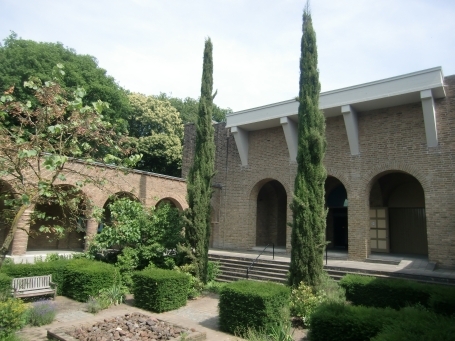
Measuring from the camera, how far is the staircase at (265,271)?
35.8 ft

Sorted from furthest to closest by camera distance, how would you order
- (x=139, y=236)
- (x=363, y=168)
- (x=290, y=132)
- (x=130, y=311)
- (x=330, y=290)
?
(x=290, y=132) → (x=363, y=168) → (x=139, y=236) → (x=130, y=311) → (x=330, y=290)

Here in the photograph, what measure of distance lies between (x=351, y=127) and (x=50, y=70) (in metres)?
18.1

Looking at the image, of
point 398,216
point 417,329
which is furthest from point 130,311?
point 398,216

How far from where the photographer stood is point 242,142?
59.9 feet

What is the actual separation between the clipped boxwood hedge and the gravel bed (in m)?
4.45

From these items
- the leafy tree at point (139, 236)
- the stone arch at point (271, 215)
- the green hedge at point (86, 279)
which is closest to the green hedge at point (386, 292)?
the leafy tree at point (139, 236)

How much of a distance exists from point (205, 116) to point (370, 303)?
8.33 metres

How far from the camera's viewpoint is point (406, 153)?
44.2 ft

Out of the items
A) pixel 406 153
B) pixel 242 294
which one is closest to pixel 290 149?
pixel 406 153

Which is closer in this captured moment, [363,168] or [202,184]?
[202,184]

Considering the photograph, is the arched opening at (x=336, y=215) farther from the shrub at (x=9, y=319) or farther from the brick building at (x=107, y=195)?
the shrub at (x=9, y=319)

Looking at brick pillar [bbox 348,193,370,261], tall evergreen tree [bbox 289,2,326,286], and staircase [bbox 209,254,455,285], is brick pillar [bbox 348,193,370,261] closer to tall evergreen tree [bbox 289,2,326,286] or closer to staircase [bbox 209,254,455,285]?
staircase [bbox 209,254,455,285]

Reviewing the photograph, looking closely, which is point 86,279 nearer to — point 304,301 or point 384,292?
point 304,301

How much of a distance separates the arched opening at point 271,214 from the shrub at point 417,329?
1484 cm
